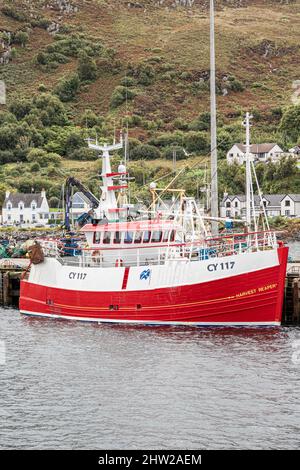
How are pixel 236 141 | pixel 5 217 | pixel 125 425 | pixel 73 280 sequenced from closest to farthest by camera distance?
1. pixel 125 425
2. pixel 73 280
3. pixel 5 217
4. pixel 236 141

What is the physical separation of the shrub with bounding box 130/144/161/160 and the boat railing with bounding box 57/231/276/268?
12036 cm

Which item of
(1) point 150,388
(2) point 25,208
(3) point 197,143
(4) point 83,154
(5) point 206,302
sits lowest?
(1) point 150,388

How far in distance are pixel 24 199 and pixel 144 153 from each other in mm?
33176

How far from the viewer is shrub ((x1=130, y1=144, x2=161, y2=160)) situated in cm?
17350

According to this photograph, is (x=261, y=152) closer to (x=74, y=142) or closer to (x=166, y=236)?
(x=74, y=142)

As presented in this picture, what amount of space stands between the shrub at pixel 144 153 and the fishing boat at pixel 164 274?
118 m

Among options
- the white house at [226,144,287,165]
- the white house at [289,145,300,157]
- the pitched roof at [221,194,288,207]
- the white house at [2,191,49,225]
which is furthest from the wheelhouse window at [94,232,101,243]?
the white house at [289,145,300,157]

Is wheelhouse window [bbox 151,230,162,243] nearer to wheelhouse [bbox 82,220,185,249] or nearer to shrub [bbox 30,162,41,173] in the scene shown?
wheelhouse [bbox 82,220,185,249]

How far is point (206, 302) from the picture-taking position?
47750 millimetres

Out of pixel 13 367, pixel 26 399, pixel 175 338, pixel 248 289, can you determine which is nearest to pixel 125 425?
pixel 26 399

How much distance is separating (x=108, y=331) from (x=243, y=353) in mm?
9205

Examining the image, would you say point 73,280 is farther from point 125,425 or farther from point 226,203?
point 226,203

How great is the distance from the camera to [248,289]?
47.1 meters

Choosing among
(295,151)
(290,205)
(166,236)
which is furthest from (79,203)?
(166,236)
